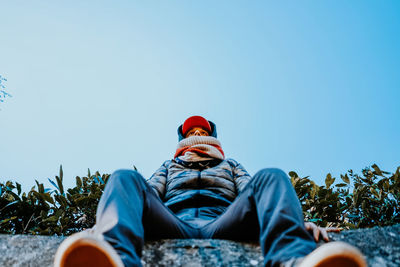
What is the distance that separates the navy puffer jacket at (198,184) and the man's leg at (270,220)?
13.3 inches

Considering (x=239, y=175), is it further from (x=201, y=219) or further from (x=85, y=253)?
(x=85, y=253)

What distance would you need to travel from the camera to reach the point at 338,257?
2.85 feet

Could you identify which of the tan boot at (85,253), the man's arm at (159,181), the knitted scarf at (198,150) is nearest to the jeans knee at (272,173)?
the tan boot at (85,253)

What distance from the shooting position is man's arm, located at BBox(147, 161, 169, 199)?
7.43 ft

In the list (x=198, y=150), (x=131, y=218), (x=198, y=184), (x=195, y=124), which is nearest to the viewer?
Answer: (x=131, y=218)

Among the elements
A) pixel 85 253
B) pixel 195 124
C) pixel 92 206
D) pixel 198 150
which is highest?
pixel 195 124

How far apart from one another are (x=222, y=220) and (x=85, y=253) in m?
0.88

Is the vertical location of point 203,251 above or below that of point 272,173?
below

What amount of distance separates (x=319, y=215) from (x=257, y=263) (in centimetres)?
190

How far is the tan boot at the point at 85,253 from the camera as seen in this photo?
0.91m

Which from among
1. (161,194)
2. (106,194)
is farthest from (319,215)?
(106,194)

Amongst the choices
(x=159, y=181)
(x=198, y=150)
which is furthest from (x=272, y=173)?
(x=198, y=150)

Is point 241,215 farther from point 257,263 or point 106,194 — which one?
point 106,194

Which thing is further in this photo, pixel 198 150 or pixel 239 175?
pixel 198 150
